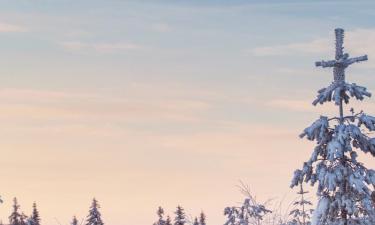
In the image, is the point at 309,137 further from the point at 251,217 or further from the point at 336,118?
the point at 251,217

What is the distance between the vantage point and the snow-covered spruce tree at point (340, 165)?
94.3 ft

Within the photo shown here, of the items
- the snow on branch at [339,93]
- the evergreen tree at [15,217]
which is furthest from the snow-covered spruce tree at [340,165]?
the evergreen tree at [15,217]

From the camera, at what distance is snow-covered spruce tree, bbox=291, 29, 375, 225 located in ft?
94.3

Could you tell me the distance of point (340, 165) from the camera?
95.7 feet

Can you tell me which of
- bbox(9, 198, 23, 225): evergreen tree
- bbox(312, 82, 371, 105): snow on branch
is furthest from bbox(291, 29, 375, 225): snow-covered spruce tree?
bbox(9, 198, 23, 225): evergreen tree

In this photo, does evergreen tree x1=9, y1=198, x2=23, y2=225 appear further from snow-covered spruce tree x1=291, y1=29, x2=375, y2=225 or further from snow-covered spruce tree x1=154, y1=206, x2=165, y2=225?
snow-covered spruce tree x1=291, y1=29, x2=375, y2=225

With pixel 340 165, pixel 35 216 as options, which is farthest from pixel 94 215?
pixel 340 165

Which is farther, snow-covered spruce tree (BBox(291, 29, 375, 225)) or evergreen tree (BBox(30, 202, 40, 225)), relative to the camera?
evergreen tree (BBox(30, 202, 40, 225))

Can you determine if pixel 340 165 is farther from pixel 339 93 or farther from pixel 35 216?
pixel 35 216

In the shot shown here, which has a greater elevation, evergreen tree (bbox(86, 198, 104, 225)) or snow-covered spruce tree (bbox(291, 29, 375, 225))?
evergreen tree (bbox(86, 198, 104, 225))

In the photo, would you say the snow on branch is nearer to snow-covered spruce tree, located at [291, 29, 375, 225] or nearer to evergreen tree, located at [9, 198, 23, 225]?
snow-covered spruce tree, located at [291, 29, 375, 225]

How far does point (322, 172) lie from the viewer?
28.9m

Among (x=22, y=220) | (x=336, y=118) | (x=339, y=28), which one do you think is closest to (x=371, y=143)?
(x=336, y=118)

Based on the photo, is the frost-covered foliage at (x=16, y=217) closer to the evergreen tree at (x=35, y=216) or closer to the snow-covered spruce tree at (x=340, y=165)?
the evergreen tree at (x=35, y=216)
